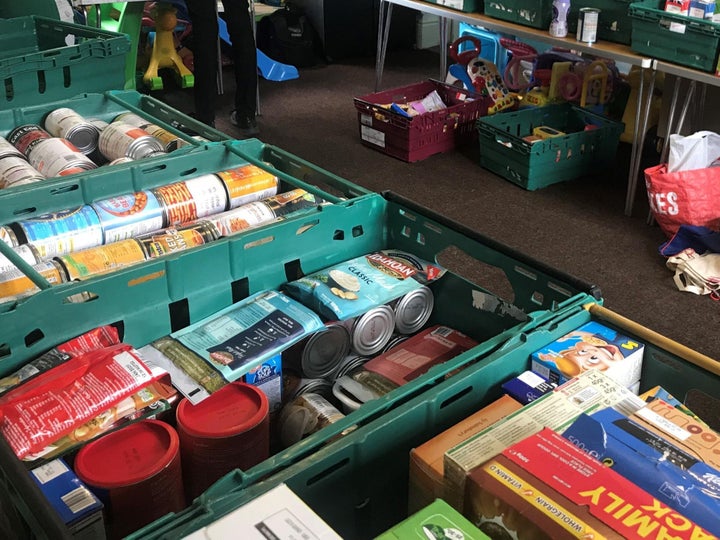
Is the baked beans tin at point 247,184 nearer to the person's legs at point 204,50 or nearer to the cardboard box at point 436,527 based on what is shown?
the cardboard box at point 436,527

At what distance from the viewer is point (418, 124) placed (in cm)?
389

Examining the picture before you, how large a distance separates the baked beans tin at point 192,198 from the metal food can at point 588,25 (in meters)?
2.03

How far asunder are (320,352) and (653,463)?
0.76m

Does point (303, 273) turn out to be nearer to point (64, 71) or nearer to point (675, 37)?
point (64, 71)

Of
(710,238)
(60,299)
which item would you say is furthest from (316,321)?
(710,238)

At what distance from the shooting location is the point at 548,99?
13.4ft

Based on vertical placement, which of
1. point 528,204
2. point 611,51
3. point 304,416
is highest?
point 611,51

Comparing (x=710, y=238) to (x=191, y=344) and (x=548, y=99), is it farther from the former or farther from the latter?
(x=191, y=344)

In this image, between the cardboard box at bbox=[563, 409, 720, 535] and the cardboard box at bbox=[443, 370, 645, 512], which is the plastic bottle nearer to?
the cardboard box at bbox=[443, 370, 645, 512]

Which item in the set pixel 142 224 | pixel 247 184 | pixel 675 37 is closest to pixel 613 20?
pixel 675 37

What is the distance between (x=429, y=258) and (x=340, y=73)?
4.01m

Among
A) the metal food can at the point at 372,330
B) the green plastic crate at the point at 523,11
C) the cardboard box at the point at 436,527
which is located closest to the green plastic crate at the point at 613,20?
the green plastic crate at the point at 523,11

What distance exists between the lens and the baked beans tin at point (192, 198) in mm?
1847

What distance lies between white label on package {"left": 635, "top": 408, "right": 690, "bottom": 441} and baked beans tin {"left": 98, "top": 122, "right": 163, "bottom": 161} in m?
1.49
